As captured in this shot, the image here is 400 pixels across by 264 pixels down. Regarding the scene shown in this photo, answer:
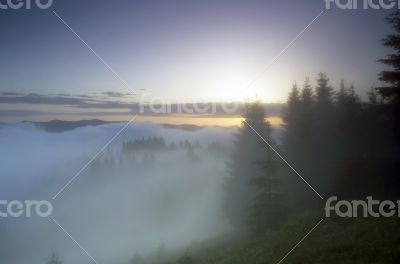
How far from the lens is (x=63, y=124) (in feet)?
23.0

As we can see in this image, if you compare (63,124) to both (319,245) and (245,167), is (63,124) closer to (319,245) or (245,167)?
(245,167)

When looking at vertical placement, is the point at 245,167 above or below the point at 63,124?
below

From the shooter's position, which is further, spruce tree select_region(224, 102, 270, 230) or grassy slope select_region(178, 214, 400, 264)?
spruce tree select_region(224, 102, 270, 230)

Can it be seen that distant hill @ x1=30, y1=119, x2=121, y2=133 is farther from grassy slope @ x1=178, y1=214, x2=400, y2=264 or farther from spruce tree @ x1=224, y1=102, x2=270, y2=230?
grassy slope @ x1=178, y1=214, x2=400, y2=264

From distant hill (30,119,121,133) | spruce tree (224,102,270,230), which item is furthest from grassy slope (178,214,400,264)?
distant hill (30,119,121,133)

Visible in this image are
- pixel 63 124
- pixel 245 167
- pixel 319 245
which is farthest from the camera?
pixel 63 124

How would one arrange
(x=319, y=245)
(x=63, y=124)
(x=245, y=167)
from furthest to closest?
(x=63, y=124) < (x=245, y=167) < (x=319, y=245)

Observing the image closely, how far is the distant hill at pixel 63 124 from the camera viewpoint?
273 inches

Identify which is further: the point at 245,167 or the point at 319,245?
the point at 245,167

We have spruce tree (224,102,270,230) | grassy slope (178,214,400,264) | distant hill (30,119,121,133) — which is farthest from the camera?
distant hill (30,119,121,133)

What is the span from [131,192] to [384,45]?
542cm

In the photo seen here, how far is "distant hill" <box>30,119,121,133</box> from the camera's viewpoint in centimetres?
693

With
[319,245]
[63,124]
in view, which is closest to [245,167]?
[319,245]

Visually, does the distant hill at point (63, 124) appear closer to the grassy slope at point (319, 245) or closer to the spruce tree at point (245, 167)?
the spruce tree at point (245, 167)
